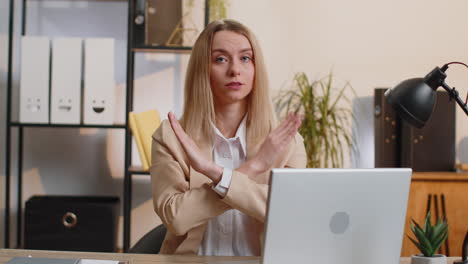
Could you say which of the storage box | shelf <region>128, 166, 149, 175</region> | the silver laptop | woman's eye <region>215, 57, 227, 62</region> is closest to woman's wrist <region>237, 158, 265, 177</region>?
woman's eye <region>215, 57, 227, 62</region>

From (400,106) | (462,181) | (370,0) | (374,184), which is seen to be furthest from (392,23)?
(374,184)

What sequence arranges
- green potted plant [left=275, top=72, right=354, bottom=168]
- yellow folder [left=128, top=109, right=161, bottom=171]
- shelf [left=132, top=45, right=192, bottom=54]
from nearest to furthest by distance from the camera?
yellow folder [left=128, top=109, right=161, bottom=171]
shelf [left=132, top=45, right=192, bottom=54]
green potted plant [left=275, top=72, right=354, bottom=168]

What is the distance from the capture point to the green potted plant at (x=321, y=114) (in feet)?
11.5

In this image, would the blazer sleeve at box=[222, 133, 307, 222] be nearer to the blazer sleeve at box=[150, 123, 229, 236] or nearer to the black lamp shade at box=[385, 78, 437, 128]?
the blazer sleeve at box=[150, 123, 229, 236]

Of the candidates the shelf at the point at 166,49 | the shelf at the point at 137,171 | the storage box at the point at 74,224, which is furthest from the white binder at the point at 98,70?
the storage box at the point at 74,224

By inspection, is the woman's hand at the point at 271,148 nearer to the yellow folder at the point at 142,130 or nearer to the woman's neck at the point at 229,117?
the woman's neck at the point at 229,117

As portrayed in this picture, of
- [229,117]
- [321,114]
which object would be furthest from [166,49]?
[229,117]

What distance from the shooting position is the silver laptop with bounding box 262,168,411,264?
4.21 ft

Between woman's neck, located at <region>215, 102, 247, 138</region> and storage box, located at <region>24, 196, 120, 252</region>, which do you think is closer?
woman's neck, located at <region>215, 102, 247, 138</region>

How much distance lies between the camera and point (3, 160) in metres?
3.53

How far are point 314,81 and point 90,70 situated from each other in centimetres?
135

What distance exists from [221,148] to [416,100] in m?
0.66

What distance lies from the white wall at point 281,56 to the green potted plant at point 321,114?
81 mm

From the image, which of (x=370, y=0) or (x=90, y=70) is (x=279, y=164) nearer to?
(x=90, y=70)
